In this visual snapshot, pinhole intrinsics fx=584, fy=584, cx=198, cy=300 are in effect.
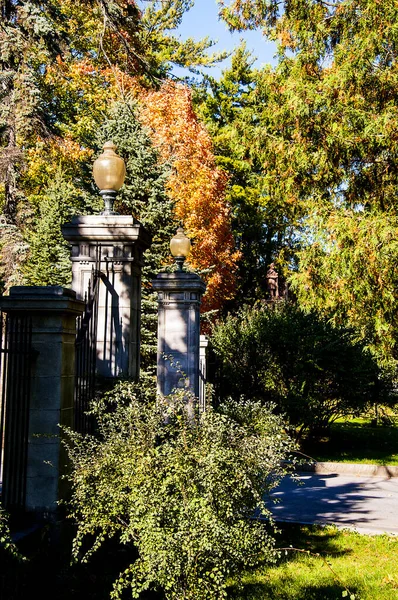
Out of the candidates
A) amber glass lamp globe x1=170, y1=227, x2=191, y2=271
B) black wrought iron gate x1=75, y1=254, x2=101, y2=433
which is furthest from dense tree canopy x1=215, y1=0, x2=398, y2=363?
black wrought iron gate x1=75, y1=254, x2=101, y2=433

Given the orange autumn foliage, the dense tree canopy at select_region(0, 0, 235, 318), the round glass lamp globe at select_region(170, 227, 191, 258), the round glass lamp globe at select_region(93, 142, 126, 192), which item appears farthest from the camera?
the orange autumn foliage

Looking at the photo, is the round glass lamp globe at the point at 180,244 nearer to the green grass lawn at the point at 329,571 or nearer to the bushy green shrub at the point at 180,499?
the green grass lawn at the point at 329,571

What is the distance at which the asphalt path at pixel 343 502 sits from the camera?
7.48m

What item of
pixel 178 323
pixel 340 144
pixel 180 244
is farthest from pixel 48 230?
pixel 178 323

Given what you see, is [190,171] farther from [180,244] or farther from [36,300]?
[36,300]

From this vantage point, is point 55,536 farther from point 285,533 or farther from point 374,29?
point 374,29

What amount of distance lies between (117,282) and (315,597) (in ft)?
11.3

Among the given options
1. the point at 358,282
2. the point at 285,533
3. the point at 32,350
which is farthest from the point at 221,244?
the point at 32,350

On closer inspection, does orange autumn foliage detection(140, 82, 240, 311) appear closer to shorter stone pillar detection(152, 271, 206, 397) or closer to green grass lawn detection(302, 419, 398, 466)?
green grass lawn detection(302, 419, 398, 466)

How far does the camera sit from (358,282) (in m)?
13.8

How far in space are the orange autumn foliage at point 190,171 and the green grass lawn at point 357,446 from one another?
8.10 metres

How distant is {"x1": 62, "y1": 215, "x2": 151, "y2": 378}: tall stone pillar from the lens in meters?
6.06

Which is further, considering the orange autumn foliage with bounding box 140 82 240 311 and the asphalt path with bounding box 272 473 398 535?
the orange autumn foliage with bounding box 140 82 240 311

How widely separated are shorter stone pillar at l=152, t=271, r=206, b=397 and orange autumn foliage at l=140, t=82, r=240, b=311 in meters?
11.1
